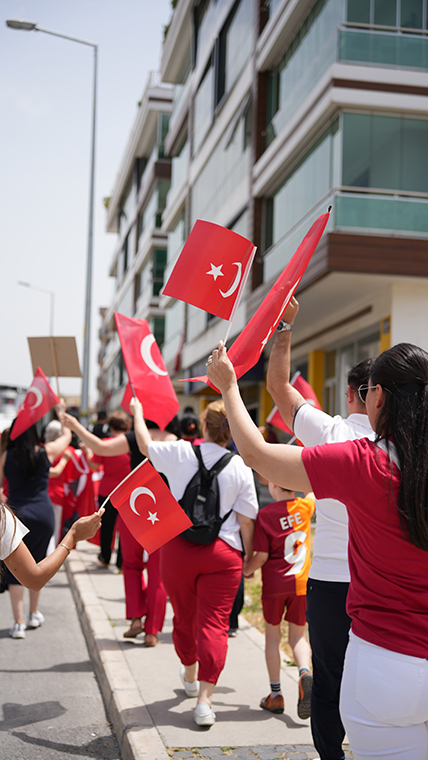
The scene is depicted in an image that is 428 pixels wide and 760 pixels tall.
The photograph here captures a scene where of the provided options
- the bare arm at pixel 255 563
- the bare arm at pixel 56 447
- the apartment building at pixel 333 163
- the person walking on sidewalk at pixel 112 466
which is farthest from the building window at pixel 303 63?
the bare arm at pixel 255 563

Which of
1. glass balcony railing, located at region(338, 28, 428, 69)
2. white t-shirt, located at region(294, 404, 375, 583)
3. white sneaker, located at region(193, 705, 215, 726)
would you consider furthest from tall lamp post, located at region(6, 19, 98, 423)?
white t-shirt, located at region(294, 404, 375, 583)

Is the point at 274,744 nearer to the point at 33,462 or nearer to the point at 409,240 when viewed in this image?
the point at 33,462

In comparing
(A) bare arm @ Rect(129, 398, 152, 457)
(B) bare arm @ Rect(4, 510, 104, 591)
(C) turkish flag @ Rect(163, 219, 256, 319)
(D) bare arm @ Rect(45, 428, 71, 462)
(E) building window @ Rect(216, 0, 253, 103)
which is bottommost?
(B) bare arm @ Rect(4, 510, 104, 591)

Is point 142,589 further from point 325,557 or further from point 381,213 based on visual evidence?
point 381,213

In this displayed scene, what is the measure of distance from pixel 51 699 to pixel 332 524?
109 inches

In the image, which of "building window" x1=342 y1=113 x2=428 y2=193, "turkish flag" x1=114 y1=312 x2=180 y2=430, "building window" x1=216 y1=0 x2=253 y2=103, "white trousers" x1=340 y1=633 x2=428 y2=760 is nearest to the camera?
"white trousers" x1=340 y1=633 x2=428 y2=760

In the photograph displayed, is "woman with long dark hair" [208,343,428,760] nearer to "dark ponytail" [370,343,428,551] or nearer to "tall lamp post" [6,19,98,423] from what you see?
"dark ponytail" [370,343,428,551]

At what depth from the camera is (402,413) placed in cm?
210

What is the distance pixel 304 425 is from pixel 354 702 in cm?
128

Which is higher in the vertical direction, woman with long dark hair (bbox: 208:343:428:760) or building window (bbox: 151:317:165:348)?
building window (bbox: 151:317:165:348)

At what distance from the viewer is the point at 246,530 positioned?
4664mm

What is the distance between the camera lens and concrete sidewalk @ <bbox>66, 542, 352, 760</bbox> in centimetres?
392

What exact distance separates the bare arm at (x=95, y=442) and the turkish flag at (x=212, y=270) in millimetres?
2378

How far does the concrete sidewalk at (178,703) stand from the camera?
392 cm
